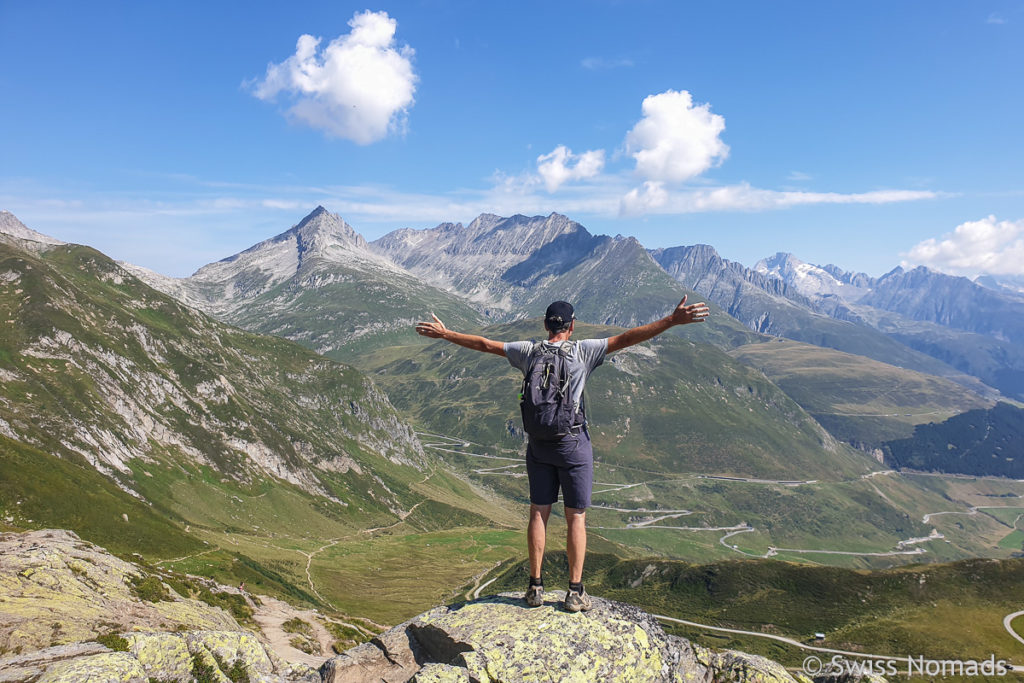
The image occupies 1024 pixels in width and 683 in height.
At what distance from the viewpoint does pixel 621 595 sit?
534ft

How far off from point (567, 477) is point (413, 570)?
19146cm

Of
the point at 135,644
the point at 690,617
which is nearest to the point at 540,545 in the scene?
A: the point at 135,644

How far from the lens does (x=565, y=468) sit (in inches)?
574

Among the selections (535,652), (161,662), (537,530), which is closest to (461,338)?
(537,530)

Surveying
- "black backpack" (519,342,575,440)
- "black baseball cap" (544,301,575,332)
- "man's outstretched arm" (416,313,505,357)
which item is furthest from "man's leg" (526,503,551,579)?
"black baseball cap" (544,301,575,332)

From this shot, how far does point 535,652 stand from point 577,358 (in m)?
8.00

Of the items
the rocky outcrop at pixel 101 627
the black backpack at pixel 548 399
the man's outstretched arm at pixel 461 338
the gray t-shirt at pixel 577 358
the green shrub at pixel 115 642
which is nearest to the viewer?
the black backpack at pixel 548 399

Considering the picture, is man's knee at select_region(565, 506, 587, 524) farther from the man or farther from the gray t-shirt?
the gray t-shirt

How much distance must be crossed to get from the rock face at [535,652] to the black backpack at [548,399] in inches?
227

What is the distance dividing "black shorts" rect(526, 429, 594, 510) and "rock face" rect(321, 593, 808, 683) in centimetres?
368

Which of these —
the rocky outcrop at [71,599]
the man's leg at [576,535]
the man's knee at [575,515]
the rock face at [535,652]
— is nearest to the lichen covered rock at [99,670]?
the rock face at [535,652]

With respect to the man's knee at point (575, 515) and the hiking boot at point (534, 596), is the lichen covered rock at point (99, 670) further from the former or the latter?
the man's knee at point (575, 515)

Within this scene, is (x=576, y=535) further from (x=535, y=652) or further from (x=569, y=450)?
(x=535, y=652)

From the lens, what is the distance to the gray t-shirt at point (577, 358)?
14.4 meters
